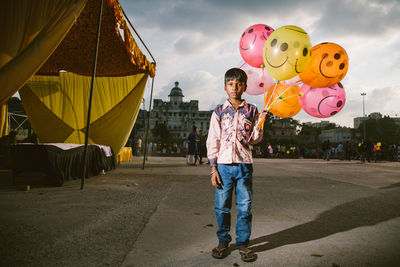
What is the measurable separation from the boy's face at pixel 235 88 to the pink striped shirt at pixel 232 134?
8 centimetres

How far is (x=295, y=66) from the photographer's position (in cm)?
331

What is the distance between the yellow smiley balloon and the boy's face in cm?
127

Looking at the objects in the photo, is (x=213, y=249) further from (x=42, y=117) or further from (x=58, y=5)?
(x=42, y=117)

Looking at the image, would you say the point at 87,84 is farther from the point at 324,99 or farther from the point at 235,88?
the point at 235,88

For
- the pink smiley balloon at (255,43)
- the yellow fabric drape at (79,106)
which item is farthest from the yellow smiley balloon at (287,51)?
the yellow fabric drape at (79,106)

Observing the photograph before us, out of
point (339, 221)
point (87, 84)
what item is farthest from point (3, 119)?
point (339, 221)

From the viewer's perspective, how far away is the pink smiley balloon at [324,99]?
4156 mm

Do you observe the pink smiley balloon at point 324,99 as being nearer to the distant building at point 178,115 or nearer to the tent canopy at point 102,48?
the tent canopy at point 102,48

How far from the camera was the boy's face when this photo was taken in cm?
235

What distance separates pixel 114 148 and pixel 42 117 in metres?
3.27

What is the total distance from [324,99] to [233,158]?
276cm

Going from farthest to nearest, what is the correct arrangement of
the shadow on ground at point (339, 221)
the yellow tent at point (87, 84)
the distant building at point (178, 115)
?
the distant building at point (178, 115) → the yellow tent at point (87, 84) → the shadow on ground at point (339, 221)

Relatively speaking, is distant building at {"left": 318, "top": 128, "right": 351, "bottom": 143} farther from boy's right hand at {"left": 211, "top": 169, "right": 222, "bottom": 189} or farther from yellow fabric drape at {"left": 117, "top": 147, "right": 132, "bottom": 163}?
boy's right hand at {"left": 211, "top": 169, "right": 222, "bottom": 189}

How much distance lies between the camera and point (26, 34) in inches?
133
